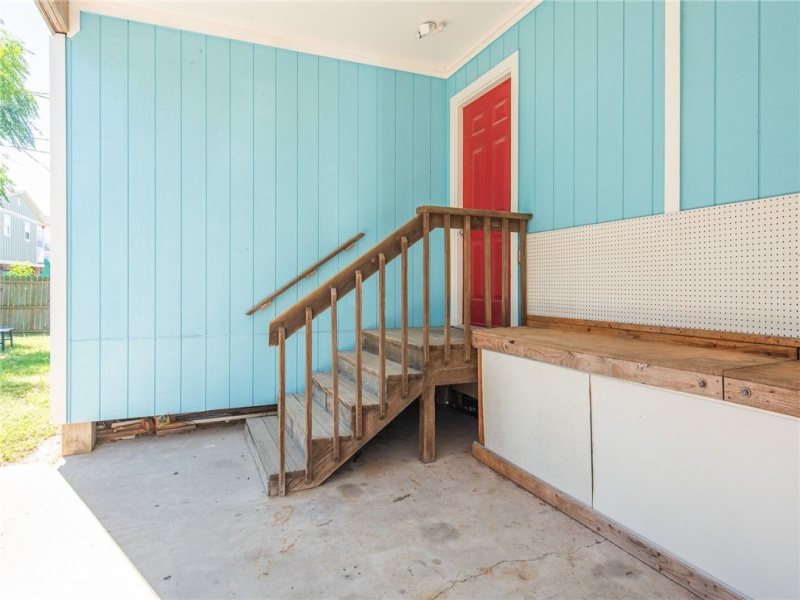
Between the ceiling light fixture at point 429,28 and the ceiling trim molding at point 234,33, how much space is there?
1.63 feet

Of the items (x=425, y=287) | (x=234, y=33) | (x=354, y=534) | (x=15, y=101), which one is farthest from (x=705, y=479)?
(x=15, y=101)

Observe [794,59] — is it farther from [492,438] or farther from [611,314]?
[492,438]

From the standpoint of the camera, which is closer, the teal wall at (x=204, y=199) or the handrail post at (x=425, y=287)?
the handrail post at (x=425, y=287)

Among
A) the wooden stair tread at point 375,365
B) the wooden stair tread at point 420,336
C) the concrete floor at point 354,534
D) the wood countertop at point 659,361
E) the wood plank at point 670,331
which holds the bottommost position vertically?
the concrete floor at point 354,534

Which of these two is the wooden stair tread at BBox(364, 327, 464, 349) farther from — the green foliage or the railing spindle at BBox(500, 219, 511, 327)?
the green foliage

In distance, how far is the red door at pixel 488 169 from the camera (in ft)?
10.5

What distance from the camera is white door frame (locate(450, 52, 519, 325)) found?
2.99 metres

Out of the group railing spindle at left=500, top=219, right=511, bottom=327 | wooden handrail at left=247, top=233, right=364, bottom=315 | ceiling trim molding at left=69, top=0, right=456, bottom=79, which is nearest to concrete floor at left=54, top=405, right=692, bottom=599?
railing spindle at left=500, top=219, right=511, bottom=327

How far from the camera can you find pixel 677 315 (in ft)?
6.56

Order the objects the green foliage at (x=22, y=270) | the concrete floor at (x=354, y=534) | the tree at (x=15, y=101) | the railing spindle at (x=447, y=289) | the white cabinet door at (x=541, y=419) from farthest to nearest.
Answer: the green foliage at (x=22, y=270) → the tree at (x=15, y=101) → the railing spindle at (x=447, y=289) → the white cabinet door at (x=541, y=419) → the concrete floor at (x=354, y=534)

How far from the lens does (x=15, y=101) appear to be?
148 inches

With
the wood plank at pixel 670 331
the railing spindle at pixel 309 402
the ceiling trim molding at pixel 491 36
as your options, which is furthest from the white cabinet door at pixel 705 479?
the ceiling trim molding at pixel 491 36

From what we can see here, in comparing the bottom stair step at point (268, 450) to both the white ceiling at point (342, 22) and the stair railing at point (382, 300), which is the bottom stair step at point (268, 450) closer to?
the stair railing at point (382, 300)

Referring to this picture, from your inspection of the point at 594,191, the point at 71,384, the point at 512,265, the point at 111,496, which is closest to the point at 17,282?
the point at 71,384
